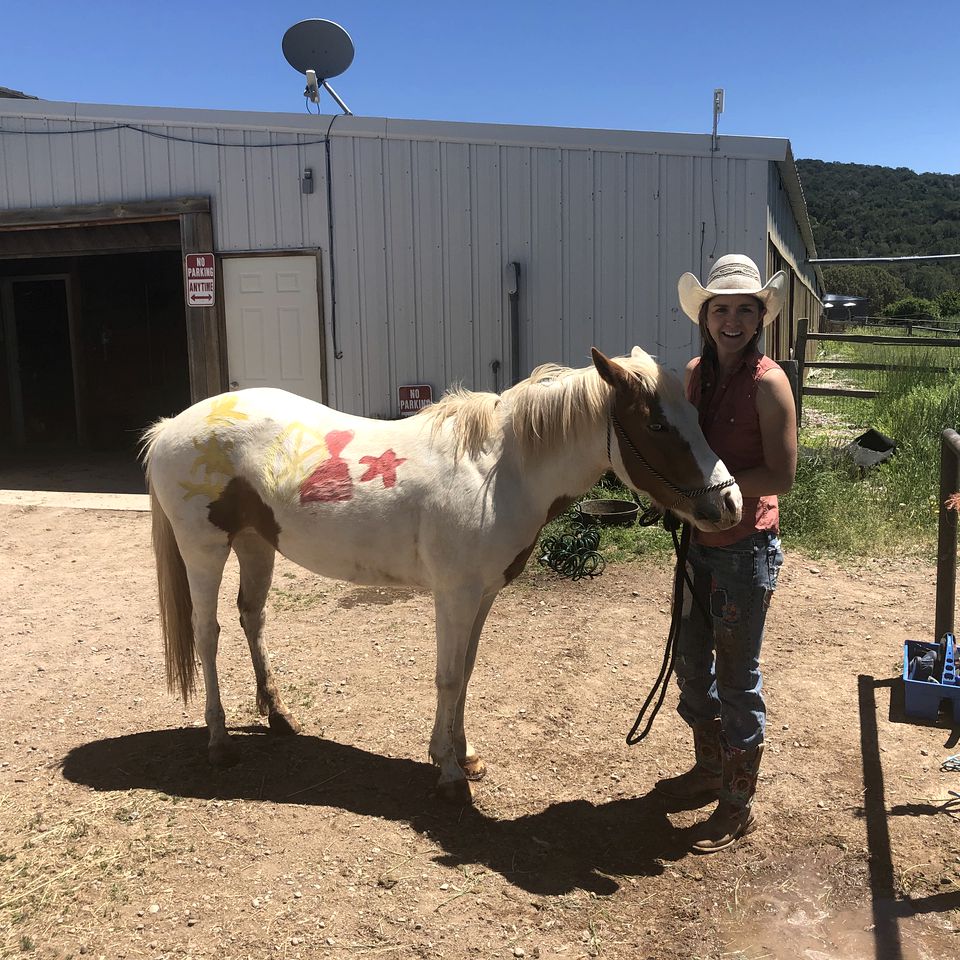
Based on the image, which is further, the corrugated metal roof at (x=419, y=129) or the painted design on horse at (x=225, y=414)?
the corrugated metal roof at (x=419, y=129)

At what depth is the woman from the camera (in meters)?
2.35

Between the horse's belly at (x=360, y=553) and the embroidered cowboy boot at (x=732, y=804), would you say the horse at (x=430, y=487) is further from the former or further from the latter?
the embroidered cowboy boot at (x=732, y=804)

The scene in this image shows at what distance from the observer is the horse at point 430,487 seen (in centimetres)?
245

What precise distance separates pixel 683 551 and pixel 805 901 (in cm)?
110

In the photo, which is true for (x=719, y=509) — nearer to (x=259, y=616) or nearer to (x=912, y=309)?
(x=259, y=616)

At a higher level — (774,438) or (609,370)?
(609,370)

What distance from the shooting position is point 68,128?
25.6 ft

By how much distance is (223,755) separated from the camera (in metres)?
3.13

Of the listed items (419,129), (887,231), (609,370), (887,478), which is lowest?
(887,478)

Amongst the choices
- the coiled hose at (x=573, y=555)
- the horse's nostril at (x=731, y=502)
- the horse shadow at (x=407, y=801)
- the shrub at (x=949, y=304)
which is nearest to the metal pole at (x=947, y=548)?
the horse shadow at (x=407, y=801)

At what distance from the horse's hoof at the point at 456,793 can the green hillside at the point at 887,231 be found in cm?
4886

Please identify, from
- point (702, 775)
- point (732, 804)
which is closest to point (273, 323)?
point (702, 775)

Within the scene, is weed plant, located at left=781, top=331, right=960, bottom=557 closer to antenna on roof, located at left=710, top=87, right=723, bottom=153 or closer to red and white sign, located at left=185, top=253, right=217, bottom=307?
antenna on roof, located at left=710, top=87, right=723, bottom=153

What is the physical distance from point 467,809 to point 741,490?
1.51m
